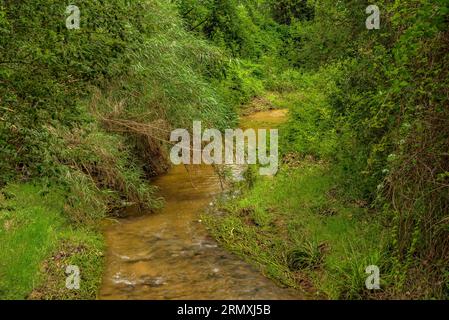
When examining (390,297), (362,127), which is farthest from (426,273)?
(362,127)

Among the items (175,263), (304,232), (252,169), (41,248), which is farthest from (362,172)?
(252,169)

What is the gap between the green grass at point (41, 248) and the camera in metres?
7.30

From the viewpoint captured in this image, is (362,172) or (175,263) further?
(175,263)

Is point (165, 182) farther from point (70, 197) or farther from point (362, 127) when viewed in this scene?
point (362, 127)

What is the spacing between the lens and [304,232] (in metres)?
9.04

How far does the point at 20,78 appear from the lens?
6.19m

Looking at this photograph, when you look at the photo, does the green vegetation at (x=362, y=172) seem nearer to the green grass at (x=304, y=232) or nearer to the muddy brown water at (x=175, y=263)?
the green grass at (x=304, y=232)

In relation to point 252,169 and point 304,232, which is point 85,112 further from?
point 304,232

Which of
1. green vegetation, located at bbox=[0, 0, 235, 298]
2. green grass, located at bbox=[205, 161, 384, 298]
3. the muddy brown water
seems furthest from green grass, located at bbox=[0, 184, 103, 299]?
green grass, located at bbox=[205, 161, 384, 298]

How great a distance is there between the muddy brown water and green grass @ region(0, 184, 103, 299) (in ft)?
1.04

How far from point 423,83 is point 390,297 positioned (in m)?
2.53

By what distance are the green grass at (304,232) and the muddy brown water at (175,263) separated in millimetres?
305

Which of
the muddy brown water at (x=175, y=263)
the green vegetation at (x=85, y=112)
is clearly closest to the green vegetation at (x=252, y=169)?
the green vegetation at (x=85, y=112)

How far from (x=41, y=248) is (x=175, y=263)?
2.02 meters
